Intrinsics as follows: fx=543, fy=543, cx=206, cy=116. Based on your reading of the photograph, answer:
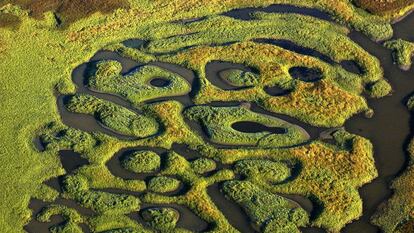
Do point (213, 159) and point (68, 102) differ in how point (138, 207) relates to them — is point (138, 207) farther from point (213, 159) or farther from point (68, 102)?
point (68, 102)

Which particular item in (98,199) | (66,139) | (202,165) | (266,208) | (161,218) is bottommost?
(161,218)

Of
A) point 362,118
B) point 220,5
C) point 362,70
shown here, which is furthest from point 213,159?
point 220,5

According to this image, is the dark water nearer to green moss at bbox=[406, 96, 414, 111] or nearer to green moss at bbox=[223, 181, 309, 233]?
green moss at bbox=[406, 96, 414, 111]

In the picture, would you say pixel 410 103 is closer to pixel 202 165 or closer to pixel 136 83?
pixel 202 165

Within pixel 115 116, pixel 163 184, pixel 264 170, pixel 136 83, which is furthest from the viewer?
pixel 136 83

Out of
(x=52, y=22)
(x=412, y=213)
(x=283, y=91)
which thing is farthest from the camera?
(x=52, y=22)

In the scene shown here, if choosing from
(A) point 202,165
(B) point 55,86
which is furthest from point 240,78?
(B) point 55,86

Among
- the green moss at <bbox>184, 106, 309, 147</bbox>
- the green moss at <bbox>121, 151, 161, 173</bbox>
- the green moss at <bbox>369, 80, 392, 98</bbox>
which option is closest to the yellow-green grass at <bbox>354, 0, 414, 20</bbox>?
the green moss at <bbox>369, 80, 392, 98</bbox>

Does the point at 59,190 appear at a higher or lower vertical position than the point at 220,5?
lower
